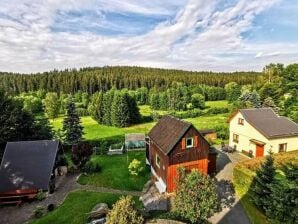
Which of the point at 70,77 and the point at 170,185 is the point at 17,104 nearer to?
the point at 170,185

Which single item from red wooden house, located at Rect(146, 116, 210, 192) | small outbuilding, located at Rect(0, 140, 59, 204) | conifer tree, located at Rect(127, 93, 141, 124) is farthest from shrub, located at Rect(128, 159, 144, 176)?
conifer tree, located at Rect(127, 93, 141, 124)

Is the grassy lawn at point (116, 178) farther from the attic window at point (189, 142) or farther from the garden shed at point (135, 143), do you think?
the garden shed at point (135, 143)

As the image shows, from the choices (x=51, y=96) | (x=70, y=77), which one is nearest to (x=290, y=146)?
(x=51, y=96)

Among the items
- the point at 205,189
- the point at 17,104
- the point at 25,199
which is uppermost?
the point at 17,104

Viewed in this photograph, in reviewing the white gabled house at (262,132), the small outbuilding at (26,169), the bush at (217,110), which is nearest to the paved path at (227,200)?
the white gabled house at (262,132)

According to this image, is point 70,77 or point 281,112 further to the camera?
point 70,77

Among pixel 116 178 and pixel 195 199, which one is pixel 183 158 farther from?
pixel 116 178

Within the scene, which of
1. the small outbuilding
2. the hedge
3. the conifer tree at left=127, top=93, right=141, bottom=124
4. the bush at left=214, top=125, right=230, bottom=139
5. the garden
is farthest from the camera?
the conifer tree at left=127, top=93, right=141, bottom=124

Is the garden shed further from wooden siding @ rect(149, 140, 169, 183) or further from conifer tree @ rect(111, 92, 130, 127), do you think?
conifer tree @ rect(111, 92, 130, 127)
